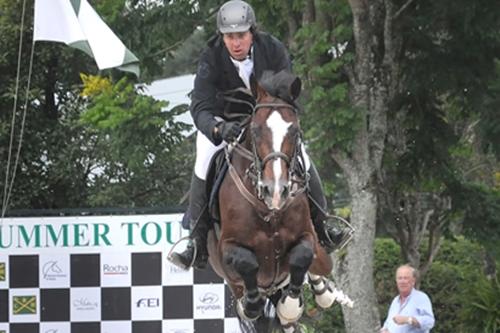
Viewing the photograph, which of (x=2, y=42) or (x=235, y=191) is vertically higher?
(x=2, y=42)

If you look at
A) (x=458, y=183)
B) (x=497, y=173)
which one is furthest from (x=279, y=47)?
(x=497, y=173)

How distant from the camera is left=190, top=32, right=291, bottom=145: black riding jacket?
820 cm

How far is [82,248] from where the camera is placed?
12.8 m

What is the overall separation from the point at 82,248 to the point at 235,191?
16.8 feet

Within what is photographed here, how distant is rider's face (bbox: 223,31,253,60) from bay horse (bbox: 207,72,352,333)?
0.34 meters

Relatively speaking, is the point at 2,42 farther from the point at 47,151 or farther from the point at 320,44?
the point at 320,44

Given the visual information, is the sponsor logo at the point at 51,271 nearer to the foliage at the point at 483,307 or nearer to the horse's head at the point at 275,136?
the foliage at the point at 483,307

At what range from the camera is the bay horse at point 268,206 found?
24.3 ft

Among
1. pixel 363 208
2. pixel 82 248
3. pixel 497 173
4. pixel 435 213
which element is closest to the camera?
pixel 82 248

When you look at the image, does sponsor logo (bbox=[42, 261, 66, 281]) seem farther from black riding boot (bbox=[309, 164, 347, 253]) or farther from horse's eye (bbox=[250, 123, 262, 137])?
horse's eye (bbox=[250, 123, 262, 137])

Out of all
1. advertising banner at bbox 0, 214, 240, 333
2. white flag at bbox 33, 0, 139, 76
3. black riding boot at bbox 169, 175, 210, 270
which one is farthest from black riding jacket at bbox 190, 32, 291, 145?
advertising banner at bbox 0, 214, 240, 333

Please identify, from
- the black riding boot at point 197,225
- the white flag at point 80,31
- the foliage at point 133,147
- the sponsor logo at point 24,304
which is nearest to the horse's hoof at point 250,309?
the black riding boot at point 197,225

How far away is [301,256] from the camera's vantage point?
7.84 meters

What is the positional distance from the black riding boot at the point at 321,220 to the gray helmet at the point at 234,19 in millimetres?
1308
